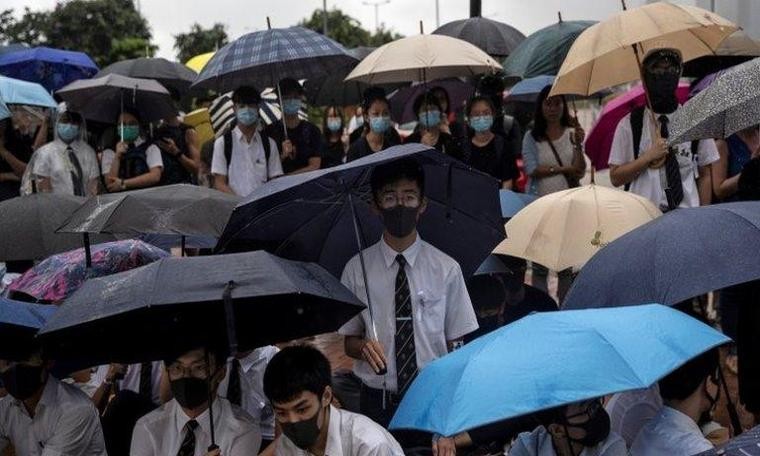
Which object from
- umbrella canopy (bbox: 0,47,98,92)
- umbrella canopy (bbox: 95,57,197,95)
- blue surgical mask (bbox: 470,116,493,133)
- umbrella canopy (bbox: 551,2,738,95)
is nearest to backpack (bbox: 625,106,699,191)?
umbrella canopy (bbox: 551,2,738,95)

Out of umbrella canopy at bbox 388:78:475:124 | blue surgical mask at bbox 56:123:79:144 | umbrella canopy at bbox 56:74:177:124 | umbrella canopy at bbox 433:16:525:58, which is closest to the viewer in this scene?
blue surgical mask at bbox 56:123:79:144

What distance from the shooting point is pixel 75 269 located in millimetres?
6590

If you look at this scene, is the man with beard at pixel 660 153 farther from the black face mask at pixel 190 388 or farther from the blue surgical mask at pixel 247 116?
the black face mask at pixel 190 388

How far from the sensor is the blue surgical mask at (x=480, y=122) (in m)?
9.80

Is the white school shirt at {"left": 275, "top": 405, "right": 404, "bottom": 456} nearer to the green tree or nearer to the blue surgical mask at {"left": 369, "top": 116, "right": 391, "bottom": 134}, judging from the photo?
the blue surgical mask at {"left": 369, "top": 116, "right": 391, "bottom": 134}

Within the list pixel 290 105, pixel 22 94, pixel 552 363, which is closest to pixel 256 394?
pixel 552 363

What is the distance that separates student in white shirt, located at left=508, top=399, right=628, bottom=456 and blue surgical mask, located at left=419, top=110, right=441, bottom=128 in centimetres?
566

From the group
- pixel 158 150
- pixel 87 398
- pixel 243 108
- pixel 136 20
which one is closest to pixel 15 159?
pixel 158 150

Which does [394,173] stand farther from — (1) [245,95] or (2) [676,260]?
(1) [245,95]

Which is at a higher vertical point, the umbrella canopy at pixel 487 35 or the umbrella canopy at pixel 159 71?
the umbrella canopy at pixel 487 35

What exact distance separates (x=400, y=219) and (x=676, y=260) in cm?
133

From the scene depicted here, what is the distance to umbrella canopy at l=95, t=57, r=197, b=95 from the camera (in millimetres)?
14242

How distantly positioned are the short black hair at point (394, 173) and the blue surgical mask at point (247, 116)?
174 inches

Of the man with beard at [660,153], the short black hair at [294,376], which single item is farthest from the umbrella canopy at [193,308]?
the man with beard at [660,153]
